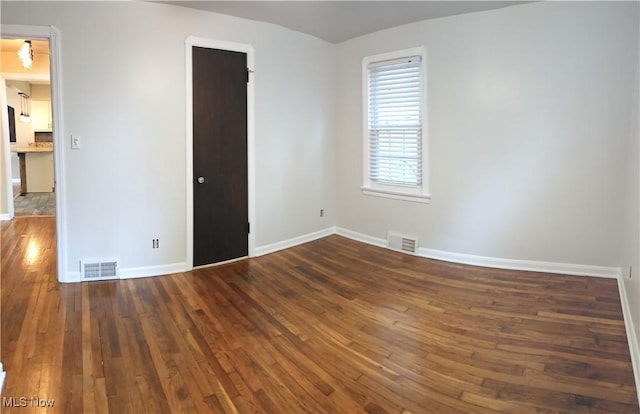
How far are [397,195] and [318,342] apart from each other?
261cm

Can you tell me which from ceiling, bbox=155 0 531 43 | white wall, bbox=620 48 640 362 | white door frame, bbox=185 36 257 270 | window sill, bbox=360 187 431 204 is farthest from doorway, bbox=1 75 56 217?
white wall, bbox=620 48 640 362

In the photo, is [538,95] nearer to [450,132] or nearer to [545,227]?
[450,132]

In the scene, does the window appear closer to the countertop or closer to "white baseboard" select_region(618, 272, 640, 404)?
"white baseboard" select_region(618, 272, 640, 404)

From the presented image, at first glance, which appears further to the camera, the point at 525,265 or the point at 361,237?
the point at 361,237

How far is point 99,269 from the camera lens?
4.00 metres

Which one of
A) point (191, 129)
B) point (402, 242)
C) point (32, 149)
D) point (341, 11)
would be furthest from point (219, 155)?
point (32, 149)

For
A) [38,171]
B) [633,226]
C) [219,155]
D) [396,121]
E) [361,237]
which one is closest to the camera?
[633,226]

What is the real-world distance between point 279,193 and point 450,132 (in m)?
2.04

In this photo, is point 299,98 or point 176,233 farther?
point 299,98

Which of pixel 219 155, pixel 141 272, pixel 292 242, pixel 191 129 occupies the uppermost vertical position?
pixel 191 129

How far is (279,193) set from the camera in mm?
5074

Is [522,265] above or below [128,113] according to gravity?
below

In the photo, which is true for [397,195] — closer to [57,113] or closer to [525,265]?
[525,265]

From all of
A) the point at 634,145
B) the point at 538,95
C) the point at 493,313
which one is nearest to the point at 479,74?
Answer: the point at 538,95
